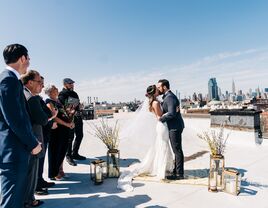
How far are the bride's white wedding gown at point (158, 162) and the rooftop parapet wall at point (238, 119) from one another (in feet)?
10.7

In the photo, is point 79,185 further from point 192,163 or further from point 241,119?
point 241,119

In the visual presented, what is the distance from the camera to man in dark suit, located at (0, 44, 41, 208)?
1.99 m

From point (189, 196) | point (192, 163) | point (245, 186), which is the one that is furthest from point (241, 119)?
point (189, 196)

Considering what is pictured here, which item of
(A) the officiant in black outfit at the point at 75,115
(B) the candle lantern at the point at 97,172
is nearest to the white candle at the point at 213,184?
(B) the candle lantern at the point at 97,172

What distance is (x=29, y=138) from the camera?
2061 millimetres

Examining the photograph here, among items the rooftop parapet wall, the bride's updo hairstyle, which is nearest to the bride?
the bride's updo hairstyle

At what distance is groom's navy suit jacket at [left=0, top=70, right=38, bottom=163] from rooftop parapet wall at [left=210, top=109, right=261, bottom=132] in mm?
5867

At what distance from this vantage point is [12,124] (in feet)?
6.51

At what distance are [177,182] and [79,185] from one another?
1.62m

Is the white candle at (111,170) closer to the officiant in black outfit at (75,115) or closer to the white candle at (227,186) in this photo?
the officiant in black outfit at (75,115)

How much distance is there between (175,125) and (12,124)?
8.79 ft

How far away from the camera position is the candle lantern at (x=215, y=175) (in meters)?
3.43

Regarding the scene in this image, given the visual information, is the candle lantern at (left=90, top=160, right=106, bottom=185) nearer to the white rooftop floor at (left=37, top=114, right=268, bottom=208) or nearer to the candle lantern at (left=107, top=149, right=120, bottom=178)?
the white rooftop floor at (left=37, top=114, right=268, bottom=208)

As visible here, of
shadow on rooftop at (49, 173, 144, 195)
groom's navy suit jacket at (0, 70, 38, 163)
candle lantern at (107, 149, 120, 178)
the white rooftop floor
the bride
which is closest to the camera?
groom's navy suit jacket at (0, 70, 38, 163)
